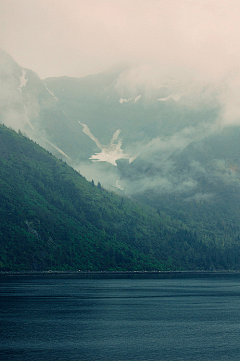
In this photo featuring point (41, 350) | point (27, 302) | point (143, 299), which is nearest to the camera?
point (41, 350)

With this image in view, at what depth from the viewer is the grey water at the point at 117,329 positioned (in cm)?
8365

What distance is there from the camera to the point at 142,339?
319ft

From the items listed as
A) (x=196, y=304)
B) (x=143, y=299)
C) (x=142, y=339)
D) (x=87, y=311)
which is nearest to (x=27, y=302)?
(x=87, y=311)

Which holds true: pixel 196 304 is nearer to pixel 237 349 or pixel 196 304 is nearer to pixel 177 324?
pixel 177 324

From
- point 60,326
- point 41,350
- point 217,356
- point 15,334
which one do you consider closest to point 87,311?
point 60,326

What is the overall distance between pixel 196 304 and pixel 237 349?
76.3 meters

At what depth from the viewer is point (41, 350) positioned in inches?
3351

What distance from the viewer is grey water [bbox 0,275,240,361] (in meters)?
83.7

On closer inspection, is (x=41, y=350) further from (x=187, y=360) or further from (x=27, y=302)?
(x=27, y=302)

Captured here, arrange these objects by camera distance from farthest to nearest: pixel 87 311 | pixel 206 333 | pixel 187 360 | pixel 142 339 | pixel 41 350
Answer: pixel 87 311 → pixel 206 333 → pixel 142 339 → pixel 41 350 → pixel 187 360

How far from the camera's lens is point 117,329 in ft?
355

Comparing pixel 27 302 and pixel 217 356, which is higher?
pixel 27 302

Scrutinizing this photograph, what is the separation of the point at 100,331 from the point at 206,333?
23396 millimetres

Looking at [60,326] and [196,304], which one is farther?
[196,304]
